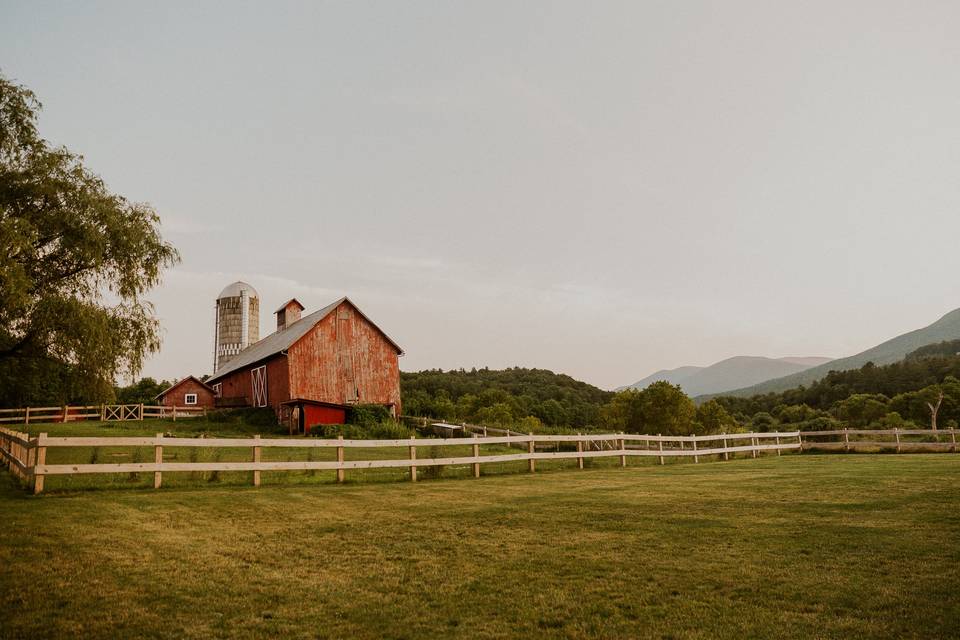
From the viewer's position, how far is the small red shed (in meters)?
49.6

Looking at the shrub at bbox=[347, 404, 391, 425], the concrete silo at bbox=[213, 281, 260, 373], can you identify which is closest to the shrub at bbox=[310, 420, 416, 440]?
the shrub at bbox=[347, 404, 391, 425]

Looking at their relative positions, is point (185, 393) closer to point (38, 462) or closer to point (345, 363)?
point (345, 363)

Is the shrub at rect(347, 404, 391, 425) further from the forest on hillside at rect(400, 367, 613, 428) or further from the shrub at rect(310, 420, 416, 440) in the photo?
the forest on hillside at rect(400, 367, 613, 428)

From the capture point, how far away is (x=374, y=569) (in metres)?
6.99

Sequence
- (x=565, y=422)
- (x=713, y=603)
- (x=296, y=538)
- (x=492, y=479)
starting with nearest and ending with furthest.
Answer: (x=713, y=603)
(x=296, y=538)
(x=492, y=479)
(x=565, y=422)

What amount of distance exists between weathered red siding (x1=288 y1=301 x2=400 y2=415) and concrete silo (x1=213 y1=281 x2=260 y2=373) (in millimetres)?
18598

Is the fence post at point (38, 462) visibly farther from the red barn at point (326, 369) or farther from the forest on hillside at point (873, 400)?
the forest on hillside at point (873, 400)

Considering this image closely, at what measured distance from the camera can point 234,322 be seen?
2169 inches

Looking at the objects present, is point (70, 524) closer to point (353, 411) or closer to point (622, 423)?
point (353, 411)

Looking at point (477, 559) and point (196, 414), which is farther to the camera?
point (196, 414)

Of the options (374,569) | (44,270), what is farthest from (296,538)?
(44,270)

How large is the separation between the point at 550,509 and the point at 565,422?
98036mm

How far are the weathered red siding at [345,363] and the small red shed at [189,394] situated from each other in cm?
1597

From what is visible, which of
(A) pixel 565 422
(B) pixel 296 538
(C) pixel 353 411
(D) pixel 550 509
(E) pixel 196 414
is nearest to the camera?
(B) pixel 296 538
